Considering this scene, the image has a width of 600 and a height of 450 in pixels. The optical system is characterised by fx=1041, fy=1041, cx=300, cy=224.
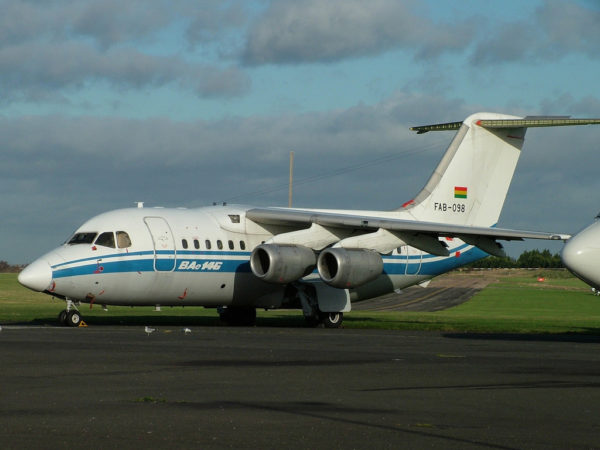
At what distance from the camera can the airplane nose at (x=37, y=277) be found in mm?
29094

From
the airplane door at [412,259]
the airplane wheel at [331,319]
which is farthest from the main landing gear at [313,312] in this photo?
the airplane door at [412,259]

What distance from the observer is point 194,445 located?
9.02 meters

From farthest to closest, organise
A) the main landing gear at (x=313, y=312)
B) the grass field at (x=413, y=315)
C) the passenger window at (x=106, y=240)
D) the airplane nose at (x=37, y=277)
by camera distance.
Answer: the grass field at (x=413, y=315) → the main landing gear at (x=313, y=312) → the passenger window at (x=106, y=240) → the airplane nose at (x=37, y=277)

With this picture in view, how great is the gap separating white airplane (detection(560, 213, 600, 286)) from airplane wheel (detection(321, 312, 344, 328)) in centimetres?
1404

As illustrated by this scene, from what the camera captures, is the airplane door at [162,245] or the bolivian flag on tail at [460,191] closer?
the airplane door at [162,245]

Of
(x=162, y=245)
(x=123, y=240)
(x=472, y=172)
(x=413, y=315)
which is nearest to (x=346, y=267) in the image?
(x=162, y=245)

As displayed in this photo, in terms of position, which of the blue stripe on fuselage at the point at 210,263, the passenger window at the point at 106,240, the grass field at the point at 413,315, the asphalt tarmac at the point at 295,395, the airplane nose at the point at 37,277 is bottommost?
the grass field at the point at 413,315

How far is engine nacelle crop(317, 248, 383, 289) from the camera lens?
104ft

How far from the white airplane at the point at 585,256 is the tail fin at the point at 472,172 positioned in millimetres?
16373

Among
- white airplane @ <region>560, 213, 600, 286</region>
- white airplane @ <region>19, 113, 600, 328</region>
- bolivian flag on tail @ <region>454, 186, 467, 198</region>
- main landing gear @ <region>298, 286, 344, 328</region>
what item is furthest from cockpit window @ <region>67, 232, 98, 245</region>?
white airplane @ <region>560, 213, 600, 286</region>

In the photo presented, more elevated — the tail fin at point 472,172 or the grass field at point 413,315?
the tail fin at point 472,172

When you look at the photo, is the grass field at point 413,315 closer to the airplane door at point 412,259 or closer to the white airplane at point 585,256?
the airplane door at point 412,259

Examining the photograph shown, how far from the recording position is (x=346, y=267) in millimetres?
31516

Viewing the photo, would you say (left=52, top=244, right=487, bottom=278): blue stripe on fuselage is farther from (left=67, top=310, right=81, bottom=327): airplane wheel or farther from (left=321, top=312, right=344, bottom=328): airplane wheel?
(left=321, top=312, right=344, bottom=328): airplane wheel
